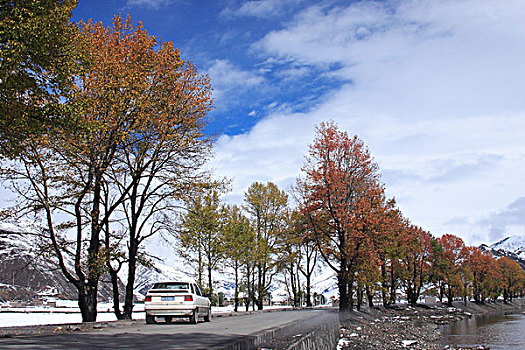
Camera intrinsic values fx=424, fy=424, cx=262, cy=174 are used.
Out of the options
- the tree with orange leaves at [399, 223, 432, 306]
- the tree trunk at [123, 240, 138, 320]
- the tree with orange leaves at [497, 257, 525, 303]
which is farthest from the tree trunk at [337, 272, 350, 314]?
the tree with orange leaves at [497, 257, 525, 303]

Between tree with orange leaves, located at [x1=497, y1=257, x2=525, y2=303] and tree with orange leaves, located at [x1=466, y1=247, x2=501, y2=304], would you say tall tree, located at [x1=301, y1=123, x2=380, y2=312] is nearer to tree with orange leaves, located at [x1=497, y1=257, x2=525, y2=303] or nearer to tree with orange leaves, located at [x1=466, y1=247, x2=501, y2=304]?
tree with orange leaves, located at [x1=466, y1=247, x2=501, y2=304]

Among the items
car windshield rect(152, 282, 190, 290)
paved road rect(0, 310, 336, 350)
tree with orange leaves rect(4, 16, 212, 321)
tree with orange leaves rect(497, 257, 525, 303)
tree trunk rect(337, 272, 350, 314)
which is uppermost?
tree with orange leaves rect(4, 16, 212, 321)

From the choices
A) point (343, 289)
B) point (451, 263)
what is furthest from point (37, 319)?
point (451, 263)

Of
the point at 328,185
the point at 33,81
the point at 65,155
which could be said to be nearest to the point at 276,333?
the point at 33,81

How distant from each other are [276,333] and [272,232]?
3803 centimetres

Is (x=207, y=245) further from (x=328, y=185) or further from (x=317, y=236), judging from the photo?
(x=328, y=185)

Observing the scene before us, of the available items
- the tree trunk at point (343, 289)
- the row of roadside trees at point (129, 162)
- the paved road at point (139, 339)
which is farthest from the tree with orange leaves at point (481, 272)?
the paved road at point (139, 339)

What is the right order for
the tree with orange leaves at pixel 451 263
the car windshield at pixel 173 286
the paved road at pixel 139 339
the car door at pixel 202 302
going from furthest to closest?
1. the tree with orange leaves at pixel 451 263
2. the car door at pixel 202 302
3. the car windshield at pixel 173 286
4. the paved road at pixel 139 339

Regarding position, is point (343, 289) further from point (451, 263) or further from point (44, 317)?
point (451, 263)

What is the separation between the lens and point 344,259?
32.2 m

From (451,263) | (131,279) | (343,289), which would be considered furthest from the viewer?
(451,263)

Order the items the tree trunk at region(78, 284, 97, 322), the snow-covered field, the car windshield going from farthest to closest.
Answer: the snow-covered field → the tree trunk at region(78, 284, 97, 322) → the car windshield

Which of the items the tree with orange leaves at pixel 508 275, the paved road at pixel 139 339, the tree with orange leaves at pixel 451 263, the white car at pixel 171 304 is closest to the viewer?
the paved road at pixel 139 339

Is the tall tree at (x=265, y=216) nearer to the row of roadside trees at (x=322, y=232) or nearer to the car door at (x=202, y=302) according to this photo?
the row of roadside trees at (x=322, y=232)
